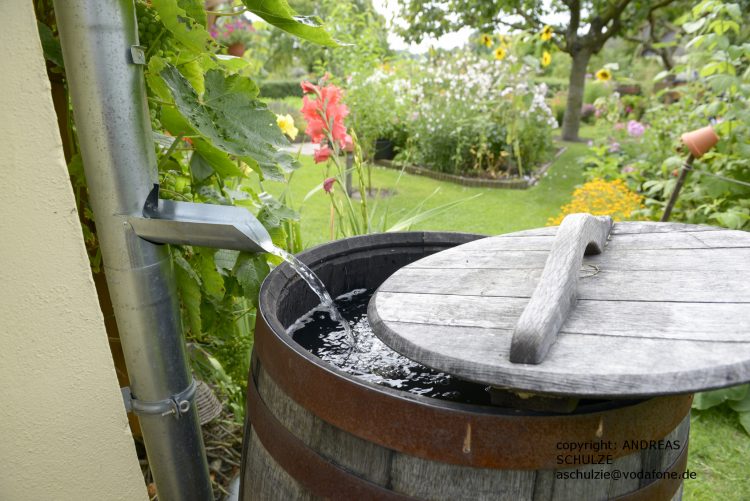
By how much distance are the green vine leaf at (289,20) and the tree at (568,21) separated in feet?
27.2

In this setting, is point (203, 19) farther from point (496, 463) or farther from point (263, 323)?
point (496, 463)

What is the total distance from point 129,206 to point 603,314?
0.73m

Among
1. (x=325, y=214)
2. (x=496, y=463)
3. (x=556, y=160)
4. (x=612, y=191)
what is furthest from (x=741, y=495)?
(x=556, y=160)

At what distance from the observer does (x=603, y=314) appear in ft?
2.58

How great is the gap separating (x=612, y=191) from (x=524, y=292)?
2800mm

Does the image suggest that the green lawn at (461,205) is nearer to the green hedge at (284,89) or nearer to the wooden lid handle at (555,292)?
the wooden lid handle at (555,292)

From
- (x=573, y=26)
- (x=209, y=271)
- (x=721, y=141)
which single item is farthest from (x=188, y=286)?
(x=573, y=26)

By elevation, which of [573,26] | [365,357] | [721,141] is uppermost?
[573,26]

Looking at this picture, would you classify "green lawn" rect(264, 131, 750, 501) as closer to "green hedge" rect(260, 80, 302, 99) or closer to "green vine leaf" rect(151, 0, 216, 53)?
"green vine leaf" rect(151, 0, 216, 53)

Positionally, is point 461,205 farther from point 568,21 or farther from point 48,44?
point 568,21

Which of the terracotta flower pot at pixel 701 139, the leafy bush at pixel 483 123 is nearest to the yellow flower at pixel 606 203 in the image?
the terracotta flower pot at pixel 701 139

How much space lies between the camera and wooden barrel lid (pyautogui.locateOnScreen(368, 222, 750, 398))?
2.04 feet

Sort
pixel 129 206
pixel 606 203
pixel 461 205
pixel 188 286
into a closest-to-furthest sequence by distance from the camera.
Answer: pixel 129 206 < pixel 188 286 < pixel 606 203 < pixel 461 205

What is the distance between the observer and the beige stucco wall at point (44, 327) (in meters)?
0.84
